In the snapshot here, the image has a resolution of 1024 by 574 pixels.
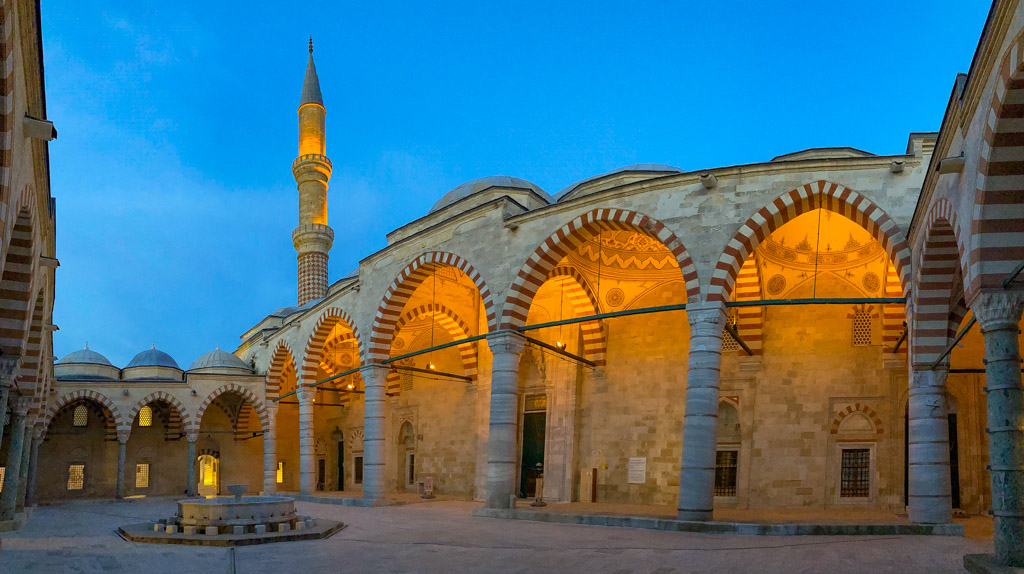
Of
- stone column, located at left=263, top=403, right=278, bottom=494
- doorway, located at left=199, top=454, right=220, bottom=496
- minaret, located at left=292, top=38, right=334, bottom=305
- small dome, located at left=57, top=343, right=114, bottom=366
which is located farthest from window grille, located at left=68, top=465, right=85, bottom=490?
minaret, located at left=292, top=38, right=334, bottom=305

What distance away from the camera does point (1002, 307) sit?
20.3 ft

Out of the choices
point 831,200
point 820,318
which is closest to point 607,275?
point 820,318

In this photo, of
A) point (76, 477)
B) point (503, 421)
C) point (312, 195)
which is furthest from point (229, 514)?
point (312, 195)

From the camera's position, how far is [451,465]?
18.8m

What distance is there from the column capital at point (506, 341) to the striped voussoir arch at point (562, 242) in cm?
14

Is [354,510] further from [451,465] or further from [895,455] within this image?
[895,455]

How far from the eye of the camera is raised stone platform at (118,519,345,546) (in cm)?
921

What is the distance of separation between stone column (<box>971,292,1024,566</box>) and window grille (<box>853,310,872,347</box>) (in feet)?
25.4

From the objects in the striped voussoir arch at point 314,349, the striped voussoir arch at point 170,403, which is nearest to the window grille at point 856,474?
the striped voussoir arch at point 314,349

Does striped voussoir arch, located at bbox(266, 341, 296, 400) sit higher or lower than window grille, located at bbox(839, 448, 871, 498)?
higher

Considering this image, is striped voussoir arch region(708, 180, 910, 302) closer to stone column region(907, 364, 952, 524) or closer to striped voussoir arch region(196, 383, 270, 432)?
stone column region(907, 364, 952, 524)

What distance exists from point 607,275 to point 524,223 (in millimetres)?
3328

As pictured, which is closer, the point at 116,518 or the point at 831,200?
the point at 831,200

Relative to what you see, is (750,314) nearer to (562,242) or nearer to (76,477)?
(562,242)
